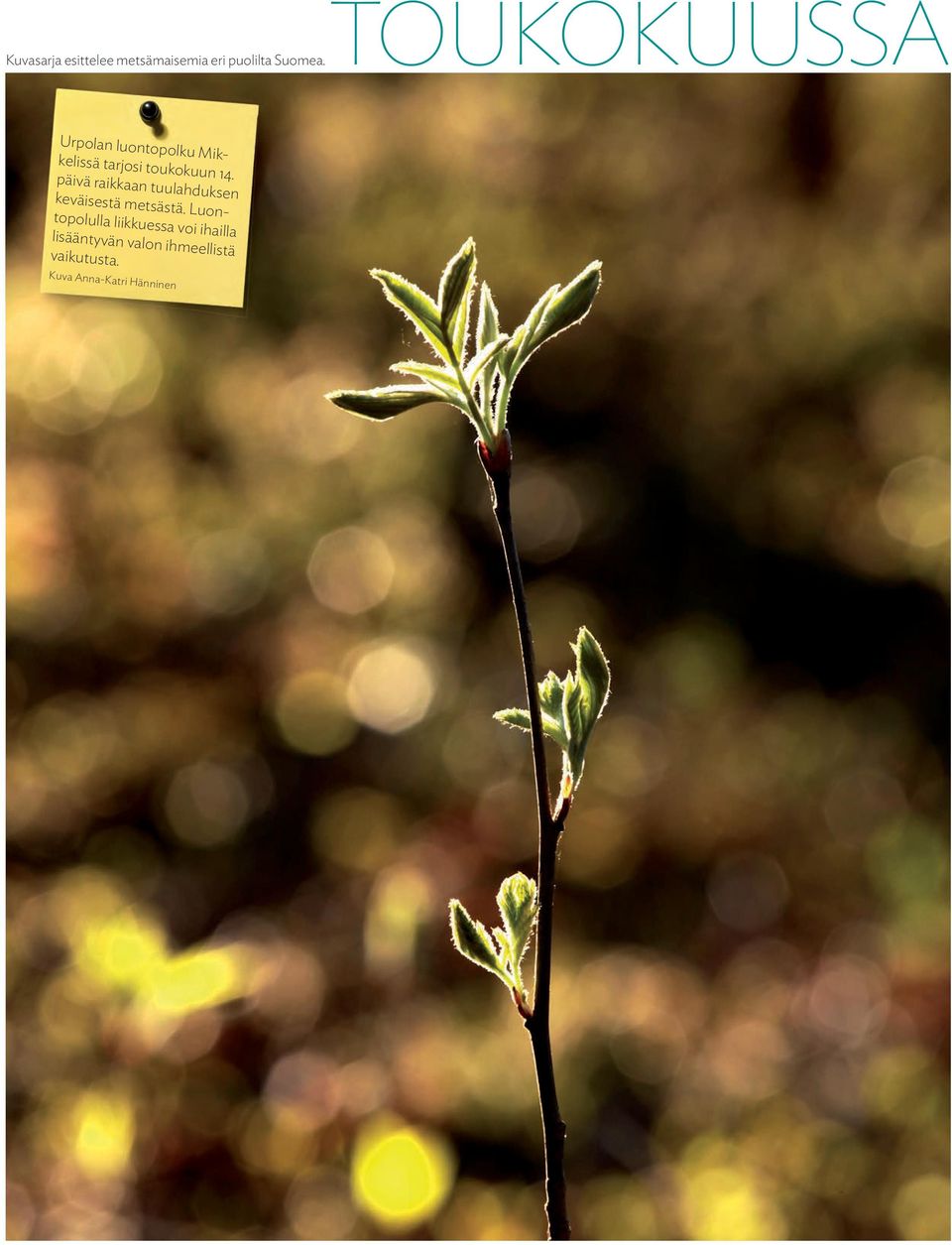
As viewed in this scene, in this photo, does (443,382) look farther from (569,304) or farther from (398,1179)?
(398,1179)

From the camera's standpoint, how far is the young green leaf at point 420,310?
320 mm

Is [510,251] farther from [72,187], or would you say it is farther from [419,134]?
[72,187]

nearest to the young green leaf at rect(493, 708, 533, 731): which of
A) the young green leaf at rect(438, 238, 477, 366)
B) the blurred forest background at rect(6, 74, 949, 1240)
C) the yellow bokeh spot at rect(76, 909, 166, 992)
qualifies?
the young green leaf at rect(438, 238, 477, 366)

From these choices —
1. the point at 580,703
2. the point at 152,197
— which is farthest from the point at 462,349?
the point at 152,197

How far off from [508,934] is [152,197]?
0.39 m

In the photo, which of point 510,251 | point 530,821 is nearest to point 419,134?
point 510,251

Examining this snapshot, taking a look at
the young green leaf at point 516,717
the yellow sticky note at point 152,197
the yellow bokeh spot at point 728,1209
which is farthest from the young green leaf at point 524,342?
the yellow bokeh spot at point 728,1209

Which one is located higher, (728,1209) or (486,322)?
(486,322)

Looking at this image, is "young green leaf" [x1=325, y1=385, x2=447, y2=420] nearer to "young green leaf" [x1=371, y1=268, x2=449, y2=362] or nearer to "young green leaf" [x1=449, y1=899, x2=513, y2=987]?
"young green leaf" [x1=371, y1=268, x2=449, y2=362]

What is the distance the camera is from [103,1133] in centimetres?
93

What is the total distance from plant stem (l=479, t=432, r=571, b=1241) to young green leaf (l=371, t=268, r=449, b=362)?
43 mm

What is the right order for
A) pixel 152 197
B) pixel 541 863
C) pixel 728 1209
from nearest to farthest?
1. pixel 541 863
2. pixel 152 197
3. pixel 728 1209

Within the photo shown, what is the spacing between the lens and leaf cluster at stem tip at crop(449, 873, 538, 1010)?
0.32m

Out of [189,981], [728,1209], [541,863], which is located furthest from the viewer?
[728,1209]
